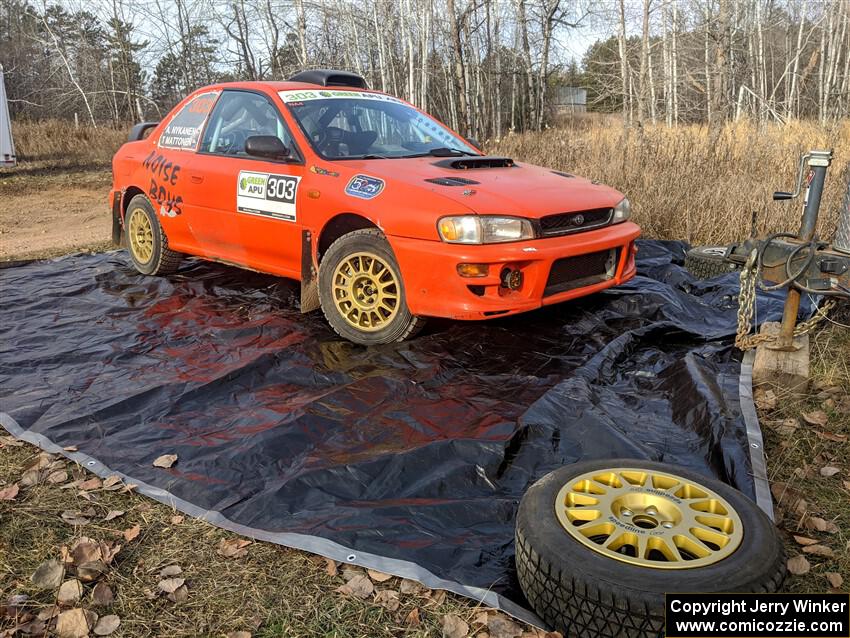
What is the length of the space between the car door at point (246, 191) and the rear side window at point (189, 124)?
0.11 meters

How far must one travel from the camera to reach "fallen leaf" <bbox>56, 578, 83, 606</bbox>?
2.20 meters

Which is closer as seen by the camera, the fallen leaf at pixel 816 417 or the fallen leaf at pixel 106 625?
the fallen leaf at pixel 106 625

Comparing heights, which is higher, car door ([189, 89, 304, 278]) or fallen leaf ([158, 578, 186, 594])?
car door ([189, 89, 304, 278])

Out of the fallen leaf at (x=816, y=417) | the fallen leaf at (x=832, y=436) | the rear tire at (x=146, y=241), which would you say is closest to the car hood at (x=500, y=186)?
the fallen leaf at (x=816, y=417)

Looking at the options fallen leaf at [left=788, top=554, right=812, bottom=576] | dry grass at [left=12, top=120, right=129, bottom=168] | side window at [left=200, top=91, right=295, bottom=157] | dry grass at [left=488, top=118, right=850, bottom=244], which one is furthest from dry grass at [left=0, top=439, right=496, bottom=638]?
dry grass at [left=12, top=120, right=129, bottom=168]

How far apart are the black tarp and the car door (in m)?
0.44

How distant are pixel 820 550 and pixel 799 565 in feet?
0.47

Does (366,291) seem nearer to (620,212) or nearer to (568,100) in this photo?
(620,212)

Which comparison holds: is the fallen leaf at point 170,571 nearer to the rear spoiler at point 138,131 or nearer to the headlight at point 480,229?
the headlight at point 480,229

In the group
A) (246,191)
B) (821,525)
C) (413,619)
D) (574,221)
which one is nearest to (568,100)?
(246,191)

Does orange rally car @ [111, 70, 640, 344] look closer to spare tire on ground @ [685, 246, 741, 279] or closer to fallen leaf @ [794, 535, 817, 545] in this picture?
spare tire on ground @ [685, 246, 741, 279]

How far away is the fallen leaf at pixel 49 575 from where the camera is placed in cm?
228

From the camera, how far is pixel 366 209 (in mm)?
4020

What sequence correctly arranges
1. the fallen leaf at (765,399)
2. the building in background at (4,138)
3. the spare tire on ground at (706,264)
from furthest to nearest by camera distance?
the building in background at (4,138)
the spare tire on ground at (706,264)
the fallen leaf at (765,399)
